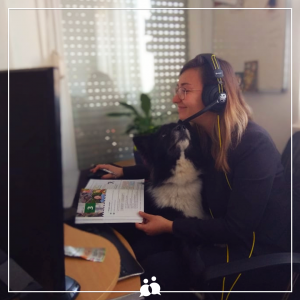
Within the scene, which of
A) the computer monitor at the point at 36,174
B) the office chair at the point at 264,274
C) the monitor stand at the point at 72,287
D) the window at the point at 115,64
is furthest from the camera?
the window at the point at 115,64

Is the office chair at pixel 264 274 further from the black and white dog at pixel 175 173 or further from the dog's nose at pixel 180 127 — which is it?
the dog's nose at pixel 180 127

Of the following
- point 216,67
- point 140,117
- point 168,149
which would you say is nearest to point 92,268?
point 168,149

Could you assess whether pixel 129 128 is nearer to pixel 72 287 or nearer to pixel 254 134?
pixel 254 134

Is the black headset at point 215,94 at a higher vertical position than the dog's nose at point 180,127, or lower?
higher

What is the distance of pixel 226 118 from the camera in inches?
31.7

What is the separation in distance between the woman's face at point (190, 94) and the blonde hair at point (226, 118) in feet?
0.06

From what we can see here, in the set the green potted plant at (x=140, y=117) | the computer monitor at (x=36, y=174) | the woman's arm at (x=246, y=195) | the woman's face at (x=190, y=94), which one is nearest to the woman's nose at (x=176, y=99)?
the woman's face at (x=190, y=94)

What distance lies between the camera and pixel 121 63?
3.19 ft

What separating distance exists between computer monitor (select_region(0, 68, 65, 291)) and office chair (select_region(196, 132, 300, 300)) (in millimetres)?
437

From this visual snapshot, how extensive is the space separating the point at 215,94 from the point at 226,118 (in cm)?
Result: 8

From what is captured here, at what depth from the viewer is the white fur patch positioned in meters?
0.84

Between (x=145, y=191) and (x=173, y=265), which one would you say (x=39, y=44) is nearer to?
(x=145, y=191)

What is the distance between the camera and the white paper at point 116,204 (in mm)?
803

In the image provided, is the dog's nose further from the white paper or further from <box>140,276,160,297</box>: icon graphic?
<box>140,276,160,297</box>: icon graphic
